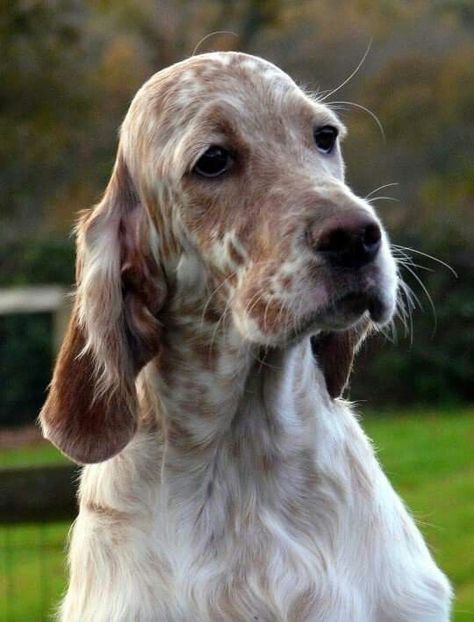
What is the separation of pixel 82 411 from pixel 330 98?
42.7 ft

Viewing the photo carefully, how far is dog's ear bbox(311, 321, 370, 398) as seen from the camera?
372 cm

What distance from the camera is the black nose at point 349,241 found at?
306 cm

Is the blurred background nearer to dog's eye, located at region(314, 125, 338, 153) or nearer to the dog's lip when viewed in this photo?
dog's eye, located at region(314, 125, 338, 153)

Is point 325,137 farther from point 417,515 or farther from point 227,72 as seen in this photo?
point 417,515

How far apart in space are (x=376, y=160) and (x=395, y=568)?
1504cm

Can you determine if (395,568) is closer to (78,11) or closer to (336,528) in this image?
(336,528)

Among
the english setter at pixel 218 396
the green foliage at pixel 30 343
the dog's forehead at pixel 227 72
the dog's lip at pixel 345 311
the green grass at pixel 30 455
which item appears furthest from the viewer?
the green foliage at pixel 30 343

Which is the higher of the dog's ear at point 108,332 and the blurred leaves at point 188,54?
the dog's ear at point 108,332

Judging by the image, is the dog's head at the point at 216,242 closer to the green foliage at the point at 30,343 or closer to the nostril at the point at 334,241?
the nostril at the point at 334,241

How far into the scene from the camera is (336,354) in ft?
12.3

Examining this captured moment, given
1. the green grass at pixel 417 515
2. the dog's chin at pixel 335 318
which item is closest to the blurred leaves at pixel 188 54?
the green grass at pixel 417 515

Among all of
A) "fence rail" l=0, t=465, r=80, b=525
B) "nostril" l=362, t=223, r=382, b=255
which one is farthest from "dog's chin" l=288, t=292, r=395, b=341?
"fence rail" l=0, t=465, r=80, b=525

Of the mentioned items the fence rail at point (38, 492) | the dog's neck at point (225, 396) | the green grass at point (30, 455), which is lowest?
the green grass at point (30, 455)

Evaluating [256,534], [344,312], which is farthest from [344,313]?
[256,534]
